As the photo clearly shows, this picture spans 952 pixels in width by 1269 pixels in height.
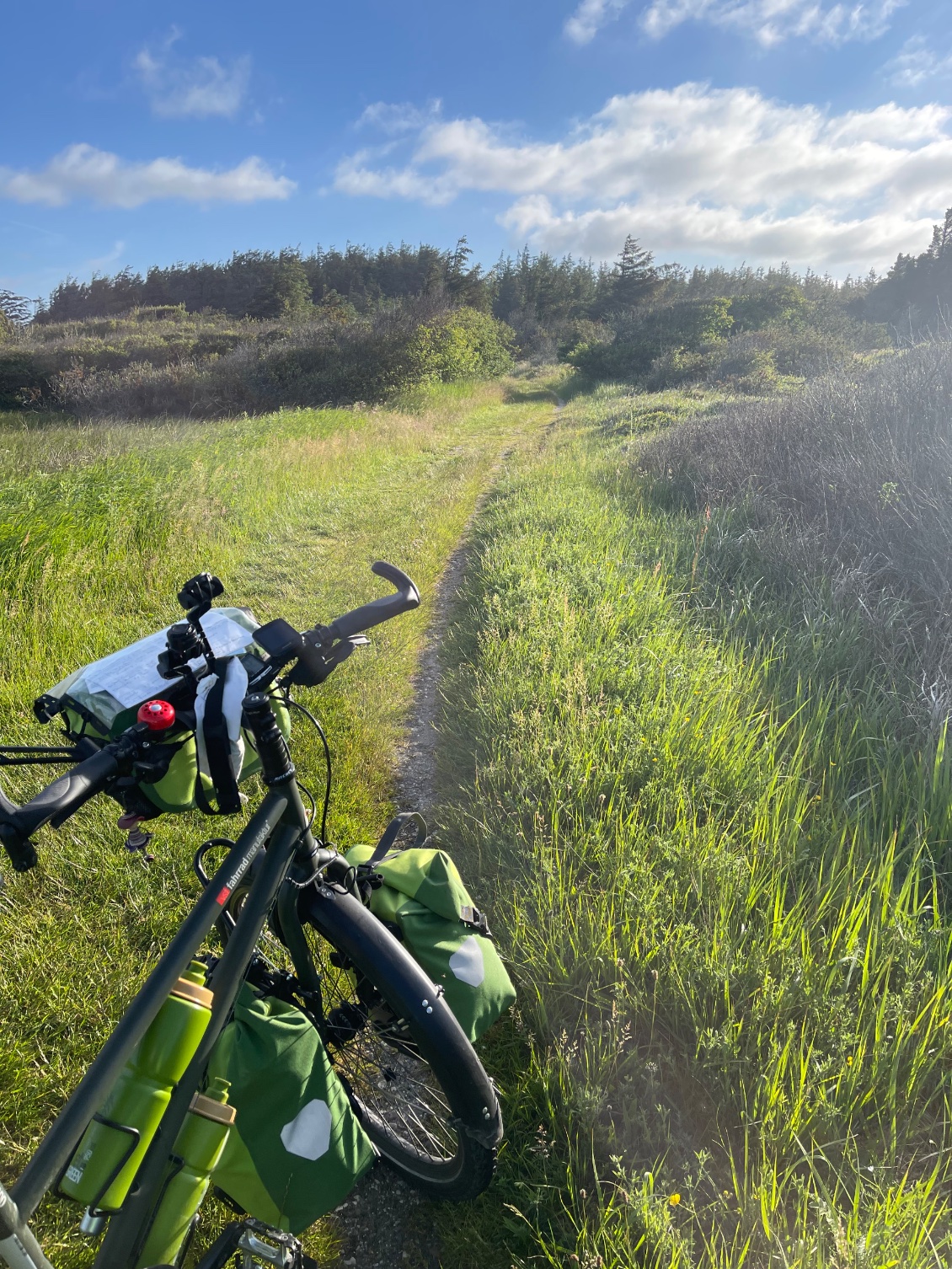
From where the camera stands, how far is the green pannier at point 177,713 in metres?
1.23

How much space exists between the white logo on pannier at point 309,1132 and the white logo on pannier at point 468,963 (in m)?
0.44

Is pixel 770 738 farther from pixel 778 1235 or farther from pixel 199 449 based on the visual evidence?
pixel 199 449

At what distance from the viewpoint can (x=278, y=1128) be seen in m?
1.50

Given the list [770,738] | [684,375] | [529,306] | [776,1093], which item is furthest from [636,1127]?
[529,306]

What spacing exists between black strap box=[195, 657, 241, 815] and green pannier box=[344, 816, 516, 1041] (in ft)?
2.24

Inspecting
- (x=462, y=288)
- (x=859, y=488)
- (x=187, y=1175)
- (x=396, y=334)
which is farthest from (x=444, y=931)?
(x=462, y=288)

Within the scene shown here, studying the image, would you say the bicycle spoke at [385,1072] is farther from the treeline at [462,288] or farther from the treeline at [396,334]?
the treeline at [462,288]

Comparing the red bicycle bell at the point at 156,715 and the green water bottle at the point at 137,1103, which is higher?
the red bicycle bell at the point at 156,715

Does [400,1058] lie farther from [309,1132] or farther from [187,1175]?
[187,1175]

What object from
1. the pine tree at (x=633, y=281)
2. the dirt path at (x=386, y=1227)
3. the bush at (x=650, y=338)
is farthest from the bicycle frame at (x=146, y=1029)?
the pine tree at (x=633, y=281)

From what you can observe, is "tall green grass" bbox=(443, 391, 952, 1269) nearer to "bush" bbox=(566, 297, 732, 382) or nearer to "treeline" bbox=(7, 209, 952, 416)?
"treeline" bbox=(7, 209, 952, 416)

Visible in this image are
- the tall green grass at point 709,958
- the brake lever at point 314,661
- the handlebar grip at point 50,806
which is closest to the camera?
the handlebar grip at point 50,806

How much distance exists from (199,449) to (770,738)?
934cm

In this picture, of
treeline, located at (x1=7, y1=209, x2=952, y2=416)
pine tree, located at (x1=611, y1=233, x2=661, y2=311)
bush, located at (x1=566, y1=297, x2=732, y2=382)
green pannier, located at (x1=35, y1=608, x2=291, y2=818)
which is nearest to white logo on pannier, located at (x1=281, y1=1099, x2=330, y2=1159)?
green pannier, located at (x1=35, y1=608, x2=291, y2=818)
